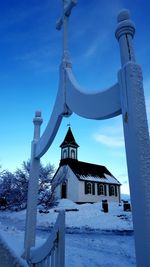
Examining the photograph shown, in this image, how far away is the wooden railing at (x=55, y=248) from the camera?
6.61 feet

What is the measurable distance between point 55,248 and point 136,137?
4.38ft

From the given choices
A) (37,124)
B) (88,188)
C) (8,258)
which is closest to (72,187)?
(88,188)

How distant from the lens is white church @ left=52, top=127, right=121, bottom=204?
29.3 meters

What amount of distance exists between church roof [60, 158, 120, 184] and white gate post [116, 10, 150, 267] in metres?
28.2

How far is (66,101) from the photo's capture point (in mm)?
2645

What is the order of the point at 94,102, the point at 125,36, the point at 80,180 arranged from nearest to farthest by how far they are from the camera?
the point at 125,36 → the point at 94,102 → the point at 80,180

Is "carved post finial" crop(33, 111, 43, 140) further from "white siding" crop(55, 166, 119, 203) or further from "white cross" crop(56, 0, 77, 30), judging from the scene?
"white siding" crop(55, 166, 119, 203)

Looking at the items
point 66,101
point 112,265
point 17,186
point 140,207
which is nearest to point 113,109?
point 140,207

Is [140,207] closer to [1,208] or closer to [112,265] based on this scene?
[112,265]

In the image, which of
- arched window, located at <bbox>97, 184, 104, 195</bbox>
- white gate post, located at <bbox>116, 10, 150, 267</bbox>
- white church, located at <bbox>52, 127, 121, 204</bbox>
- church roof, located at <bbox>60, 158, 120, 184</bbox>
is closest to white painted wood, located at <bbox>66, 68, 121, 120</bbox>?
white gate post, located at <bbox>116, 10, 150, 267</bbox>

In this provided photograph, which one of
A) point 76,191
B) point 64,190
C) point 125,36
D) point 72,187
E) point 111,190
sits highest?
point 72,187

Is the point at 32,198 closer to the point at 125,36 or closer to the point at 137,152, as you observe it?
the point at 137,152

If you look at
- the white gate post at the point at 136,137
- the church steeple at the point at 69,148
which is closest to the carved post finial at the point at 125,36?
the white gate post at the point at 136,137

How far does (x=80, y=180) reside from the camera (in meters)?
29.3
